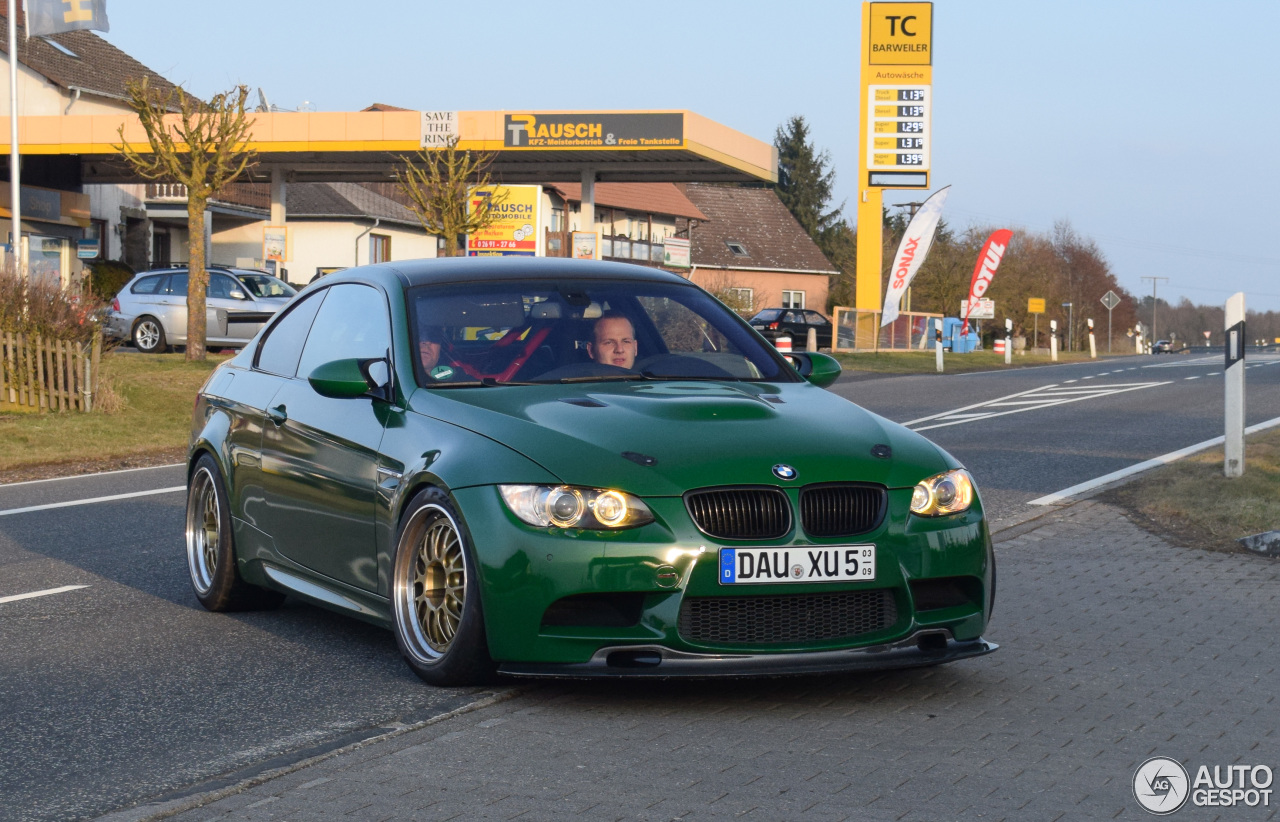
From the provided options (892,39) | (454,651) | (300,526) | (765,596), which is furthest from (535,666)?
(892,39)

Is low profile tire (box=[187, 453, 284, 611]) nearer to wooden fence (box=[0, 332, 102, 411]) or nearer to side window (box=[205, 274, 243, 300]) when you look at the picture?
wooden fence (box=[0, 332, 102, 411])

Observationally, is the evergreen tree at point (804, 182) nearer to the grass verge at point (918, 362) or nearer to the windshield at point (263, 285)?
the grass verge at point (918, 362)

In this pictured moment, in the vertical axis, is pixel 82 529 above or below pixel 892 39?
A: below

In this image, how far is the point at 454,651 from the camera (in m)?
5.11

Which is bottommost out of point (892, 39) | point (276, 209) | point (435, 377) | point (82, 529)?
point (82, 529)

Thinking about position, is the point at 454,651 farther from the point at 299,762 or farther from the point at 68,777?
the point at 68,777

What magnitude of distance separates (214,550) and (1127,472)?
26.8ft

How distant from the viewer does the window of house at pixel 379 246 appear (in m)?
67.2

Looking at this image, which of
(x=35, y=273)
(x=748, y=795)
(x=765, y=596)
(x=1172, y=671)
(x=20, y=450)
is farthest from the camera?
(x=35, y=273)

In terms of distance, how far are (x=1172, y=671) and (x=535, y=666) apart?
7.51 ft

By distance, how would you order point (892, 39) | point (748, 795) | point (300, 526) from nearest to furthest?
1. point (748, 795)
2. point (300, 526)
3. point (892, 39)

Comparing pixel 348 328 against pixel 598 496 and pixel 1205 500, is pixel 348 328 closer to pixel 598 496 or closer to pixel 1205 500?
pixel 598 496

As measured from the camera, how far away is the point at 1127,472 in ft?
41.8

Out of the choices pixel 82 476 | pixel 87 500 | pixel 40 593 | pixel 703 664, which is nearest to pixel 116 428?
pixel 82 476
